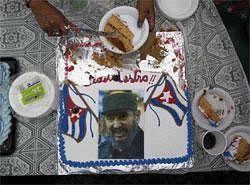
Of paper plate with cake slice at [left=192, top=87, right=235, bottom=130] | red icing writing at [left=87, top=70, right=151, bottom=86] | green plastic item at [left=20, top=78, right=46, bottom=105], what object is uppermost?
red icing writing at [left=87, top=70, right=151, bottom=86]

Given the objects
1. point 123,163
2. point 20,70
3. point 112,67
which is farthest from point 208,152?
point 20,70

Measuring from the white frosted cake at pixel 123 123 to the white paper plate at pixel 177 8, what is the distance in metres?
0.18

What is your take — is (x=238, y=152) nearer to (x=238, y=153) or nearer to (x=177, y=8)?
(x=238, y=153)

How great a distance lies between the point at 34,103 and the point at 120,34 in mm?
310

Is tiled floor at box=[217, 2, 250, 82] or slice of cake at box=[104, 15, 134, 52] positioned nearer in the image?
slice of cake at box=[104, 15, 134, 52]

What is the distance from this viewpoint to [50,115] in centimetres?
112

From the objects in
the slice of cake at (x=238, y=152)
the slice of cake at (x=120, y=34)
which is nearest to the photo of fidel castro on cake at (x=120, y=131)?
the slice of cake at (x=120, y=34)

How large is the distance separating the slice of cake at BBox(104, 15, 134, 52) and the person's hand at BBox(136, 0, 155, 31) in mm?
45

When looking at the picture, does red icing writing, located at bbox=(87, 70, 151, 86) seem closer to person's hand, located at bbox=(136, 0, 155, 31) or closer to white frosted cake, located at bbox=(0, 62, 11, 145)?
person's hand, located at bbox=(136, 0, 155, 31)

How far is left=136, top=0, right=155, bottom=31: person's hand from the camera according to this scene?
1102mm

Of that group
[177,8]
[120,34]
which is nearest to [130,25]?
[120,34]

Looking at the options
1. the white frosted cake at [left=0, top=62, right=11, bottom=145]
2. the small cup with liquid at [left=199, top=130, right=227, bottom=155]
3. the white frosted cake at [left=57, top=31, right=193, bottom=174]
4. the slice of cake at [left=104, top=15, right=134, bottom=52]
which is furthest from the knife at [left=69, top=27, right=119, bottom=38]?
the small cup with liquid at [left=199, top=130, right=227, bottom=155]

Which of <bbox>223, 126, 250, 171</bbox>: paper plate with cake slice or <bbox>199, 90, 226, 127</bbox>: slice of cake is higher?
<bbox>199, 90, 226, 127</bbox>: slice of cake

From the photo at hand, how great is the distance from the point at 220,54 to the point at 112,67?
0.33 m
